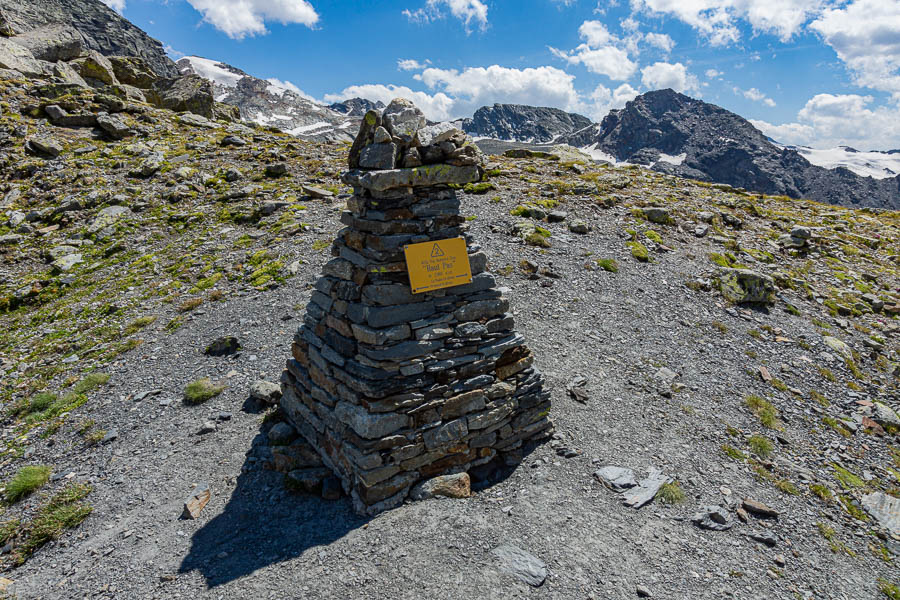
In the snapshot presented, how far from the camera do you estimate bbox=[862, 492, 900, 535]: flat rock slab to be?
8.66 meters

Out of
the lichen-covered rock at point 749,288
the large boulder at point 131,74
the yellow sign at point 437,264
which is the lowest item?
the lichen-covered rock at point 749,288

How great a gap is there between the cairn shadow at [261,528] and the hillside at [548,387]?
39mm

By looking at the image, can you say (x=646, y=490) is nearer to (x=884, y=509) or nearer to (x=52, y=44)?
(x=884, y=509)

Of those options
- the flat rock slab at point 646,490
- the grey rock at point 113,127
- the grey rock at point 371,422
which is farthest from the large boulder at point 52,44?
the flat rock slab at point 646,490

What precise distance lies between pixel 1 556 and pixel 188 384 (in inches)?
178

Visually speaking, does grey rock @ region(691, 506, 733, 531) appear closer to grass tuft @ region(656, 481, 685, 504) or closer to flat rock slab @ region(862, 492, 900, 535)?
grass tuft @ region(656, 481, 685, 504)

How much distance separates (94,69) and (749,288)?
55.2 meters

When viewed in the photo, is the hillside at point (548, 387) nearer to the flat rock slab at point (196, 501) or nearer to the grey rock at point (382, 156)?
the flat rock slab at point (196, 501)

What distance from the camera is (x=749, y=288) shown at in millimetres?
16391

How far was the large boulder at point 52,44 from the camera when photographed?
4078 centimetres

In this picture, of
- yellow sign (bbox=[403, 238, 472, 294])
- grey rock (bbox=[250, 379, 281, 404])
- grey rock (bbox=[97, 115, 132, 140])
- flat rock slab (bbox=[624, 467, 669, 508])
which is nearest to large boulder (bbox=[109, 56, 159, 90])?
grey rock (bbox=[97, 115, 132, 140])

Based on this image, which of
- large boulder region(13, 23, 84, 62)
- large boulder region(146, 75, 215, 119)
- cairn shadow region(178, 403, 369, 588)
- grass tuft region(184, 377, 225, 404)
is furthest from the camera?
large boulder region(146, 75, 215, 119)

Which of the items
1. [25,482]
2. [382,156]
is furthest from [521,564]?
[25,482]

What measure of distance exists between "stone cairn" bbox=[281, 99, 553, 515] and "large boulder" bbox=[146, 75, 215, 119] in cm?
4520
